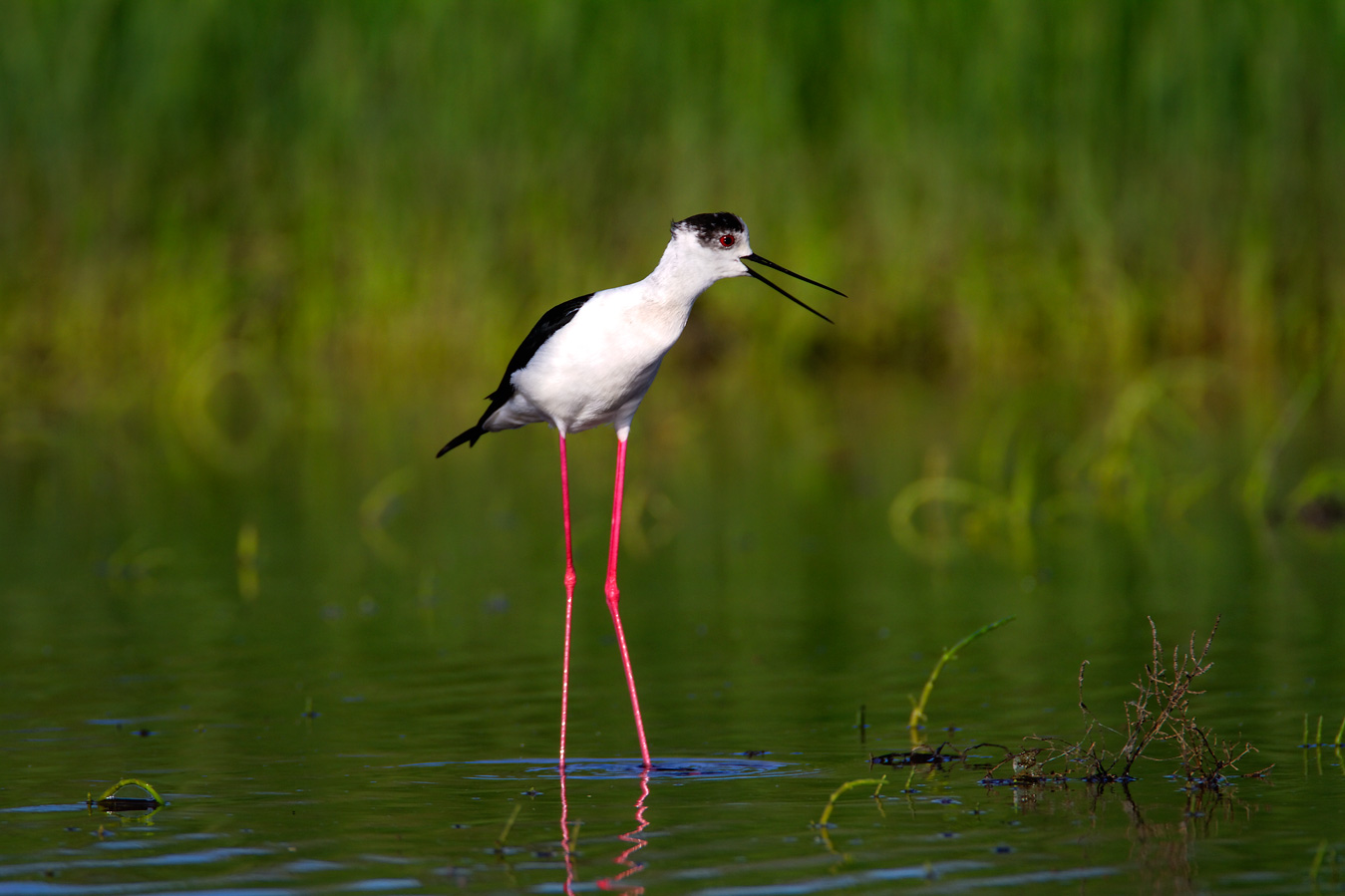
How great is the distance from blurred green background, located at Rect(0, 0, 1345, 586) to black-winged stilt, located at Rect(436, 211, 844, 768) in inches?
292

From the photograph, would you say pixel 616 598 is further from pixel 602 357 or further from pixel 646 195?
pixel 646 195

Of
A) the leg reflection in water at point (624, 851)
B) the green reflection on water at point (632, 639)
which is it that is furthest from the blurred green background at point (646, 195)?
the leg reflection in water at point (624, 851)

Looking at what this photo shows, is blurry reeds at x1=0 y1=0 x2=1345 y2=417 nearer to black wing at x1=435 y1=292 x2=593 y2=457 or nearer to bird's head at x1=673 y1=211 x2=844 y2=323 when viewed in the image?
black wing at x1=435 y1=292 x2=593 y2=457

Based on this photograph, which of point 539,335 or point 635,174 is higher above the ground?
point 635,174

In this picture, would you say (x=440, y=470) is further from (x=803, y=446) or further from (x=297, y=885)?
(x=297, y=885)

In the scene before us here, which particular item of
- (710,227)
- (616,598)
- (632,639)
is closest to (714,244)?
(710,227)

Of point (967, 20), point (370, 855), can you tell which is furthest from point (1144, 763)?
point (967, 20)

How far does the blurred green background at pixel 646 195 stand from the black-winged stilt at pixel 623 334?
741cm

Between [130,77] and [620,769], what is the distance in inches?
423

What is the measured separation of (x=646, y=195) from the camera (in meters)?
15.4

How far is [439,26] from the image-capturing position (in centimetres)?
1477

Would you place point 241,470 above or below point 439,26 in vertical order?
below

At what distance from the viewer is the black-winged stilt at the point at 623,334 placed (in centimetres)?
514

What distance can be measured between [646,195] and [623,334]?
1035 cm
